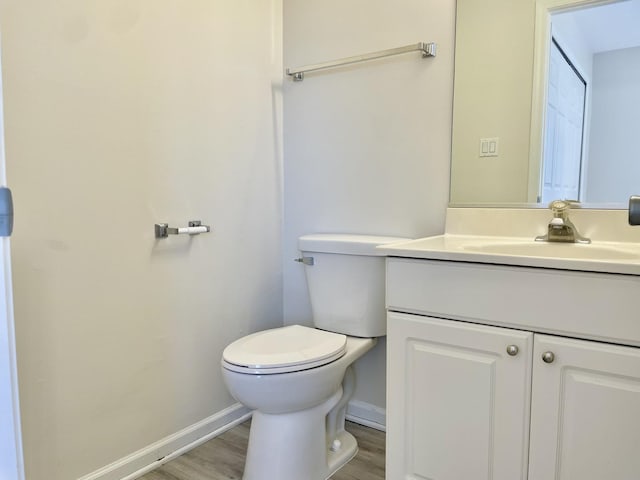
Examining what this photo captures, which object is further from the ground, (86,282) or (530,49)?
(530,49)

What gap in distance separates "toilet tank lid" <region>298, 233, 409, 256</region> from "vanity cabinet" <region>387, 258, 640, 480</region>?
342 millimetres

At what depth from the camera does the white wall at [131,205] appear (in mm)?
1324

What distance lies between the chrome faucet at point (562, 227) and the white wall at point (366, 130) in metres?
0.39

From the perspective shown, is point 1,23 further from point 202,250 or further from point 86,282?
point 202,250

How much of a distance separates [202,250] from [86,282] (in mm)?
461

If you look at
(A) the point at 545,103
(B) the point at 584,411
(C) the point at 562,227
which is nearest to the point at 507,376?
(B) the point at 584,411

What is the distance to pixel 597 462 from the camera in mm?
1104

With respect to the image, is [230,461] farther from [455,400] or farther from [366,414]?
[455,400]

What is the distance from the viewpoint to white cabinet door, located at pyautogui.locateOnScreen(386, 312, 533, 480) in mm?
1202

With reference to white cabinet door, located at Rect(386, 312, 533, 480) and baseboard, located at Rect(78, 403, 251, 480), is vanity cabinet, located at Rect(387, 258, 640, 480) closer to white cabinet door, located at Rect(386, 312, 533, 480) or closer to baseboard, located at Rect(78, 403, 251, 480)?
white cabinet door, located at Rect(386, 312, 533, 480)

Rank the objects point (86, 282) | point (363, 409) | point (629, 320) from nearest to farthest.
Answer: point (629, 320) < point (86, 282) < point (363, 409)

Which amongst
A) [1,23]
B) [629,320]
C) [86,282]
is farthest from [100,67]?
[629,320]

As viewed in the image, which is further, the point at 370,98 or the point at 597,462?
the point at 370,98

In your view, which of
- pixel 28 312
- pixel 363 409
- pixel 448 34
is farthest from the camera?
pixel 363 409
